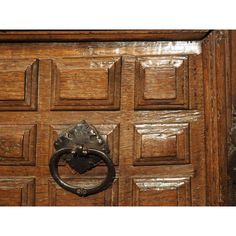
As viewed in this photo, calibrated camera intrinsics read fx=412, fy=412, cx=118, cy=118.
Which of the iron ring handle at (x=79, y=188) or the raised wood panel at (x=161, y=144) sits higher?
the raised wood panel at (x=161, y=144)

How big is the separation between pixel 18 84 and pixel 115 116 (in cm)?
16

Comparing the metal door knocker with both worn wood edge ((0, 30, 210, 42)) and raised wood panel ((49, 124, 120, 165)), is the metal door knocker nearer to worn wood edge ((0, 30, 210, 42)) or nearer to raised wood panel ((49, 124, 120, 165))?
raised wood panel ((49, 124, 120, 165))

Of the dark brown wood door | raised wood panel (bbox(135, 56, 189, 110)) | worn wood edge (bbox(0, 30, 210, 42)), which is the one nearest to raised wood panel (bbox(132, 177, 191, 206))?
the dark brown wood door

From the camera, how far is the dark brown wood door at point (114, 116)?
0.64 metres

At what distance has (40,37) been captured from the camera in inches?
25.4

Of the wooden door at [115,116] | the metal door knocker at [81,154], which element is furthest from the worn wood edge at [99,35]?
the metal door knocker at [81,154]

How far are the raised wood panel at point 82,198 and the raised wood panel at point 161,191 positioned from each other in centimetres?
3

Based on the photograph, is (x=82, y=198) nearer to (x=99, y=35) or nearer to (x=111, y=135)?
(x=111, y=135)

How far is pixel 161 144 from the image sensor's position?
0.64 meters

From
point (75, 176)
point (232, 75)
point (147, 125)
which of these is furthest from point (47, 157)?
point (232, 75)

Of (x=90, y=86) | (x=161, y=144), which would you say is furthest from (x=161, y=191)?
(x=90, y=86)

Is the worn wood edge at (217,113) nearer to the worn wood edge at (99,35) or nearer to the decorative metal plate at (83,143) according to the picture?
the worn wood edge at (99,35)

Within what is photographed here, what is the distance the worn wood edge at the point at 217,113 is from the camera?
63 centimetres

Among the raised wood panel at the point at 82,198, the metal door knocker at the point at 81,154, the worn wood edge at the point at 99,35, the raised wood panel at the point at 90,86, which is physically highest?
the worn wood edge at the point at 99,35
